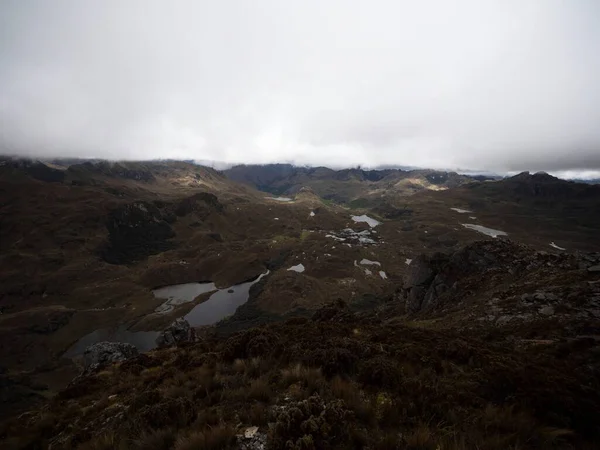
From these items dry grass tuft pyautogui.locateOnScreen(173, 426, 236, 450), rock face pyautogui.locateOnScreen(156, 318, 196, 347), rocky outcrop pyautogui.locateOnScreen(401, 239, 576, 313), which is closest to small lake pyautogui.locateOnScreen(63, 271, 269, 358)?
rock face pyautogui.locateOnScreen(156, 318, 196, 347)

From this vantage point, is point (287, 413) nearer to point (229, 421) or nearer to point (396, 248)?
point (229, 421)

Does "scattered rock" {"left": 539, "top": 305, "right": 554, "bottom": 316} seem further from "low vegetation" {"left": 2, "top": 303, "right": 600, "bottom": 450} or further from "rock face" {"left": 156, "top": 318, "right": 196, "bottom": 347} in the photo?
"rock face" {"left": 156, "top": 318, "right": 196, "bottom": 347}

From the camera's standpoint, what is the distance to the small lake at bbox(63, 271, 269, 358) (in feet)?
330

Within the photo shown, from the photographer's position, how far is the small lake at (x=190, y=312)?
3957 inches

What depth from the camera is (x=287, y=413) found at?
21.4 ft

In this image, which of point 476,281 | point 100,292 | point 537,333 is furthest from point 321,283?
point 537,333

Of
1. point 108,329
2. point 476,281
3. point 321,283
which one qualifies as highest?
point 476,281

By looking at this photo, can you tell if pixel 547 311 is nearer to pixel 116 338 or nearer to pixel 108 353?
pixel 108 353

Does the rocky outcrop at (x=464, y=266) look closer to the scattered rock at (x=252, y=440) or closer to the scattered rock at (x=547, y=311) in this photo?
the scattered rock at (x=547, y=311)

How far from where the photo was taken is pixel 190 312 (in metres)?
117

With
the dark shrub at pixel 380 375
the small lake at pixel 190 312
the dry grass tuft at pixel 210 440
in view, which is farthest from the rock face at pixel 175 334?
the small lake at pixel 190 312

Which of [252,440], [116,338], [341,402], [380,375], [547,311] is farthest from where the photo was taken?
[116,338]

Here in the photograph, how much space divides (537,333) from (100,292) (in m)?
167

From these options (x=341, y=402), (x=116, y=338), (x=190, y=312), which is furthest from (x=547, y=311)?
(x=116, y=338)
